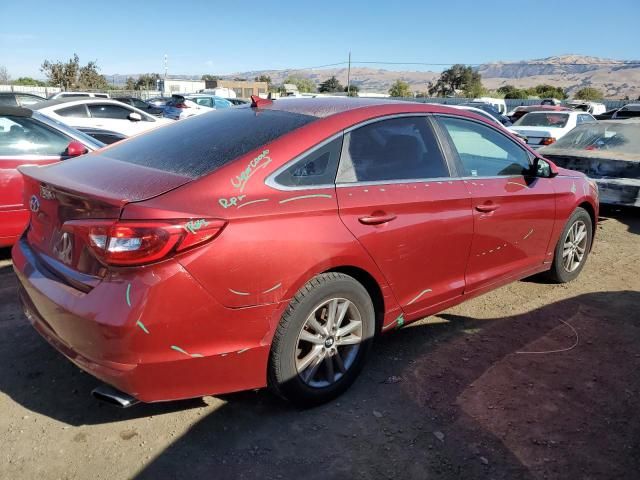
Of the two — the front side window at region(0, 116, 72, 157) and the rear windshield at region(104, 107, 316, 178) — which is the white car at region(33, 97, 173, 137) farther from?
the rear windshield at region(104, 107, 316, 178)

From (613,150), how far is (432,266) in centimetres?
547

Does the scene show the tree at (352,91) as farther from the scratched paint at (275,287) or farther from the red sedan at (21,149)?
the scratched paint at (275,287)

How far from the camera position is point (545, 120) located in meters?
14.0

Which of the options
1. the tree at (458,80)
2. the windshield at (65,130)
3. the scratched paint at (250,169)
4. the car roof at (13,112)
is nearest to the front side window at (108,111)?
the windshield at (65,130)

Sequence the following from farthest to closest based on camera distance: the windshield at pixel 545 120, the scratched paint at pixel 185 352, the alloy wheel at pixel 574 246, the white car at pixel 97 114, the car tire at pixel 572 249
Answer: the windshield at pixel 545 120 < the white car at pixel 97 114 < the alloy wheel at pixel 574 246 < the car tire at pixel 572 249 < the scratched paint at pixel 185 352

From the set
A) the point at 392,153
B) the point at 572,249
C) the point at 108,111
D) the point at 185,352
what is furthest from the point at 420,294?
the point at 108,111

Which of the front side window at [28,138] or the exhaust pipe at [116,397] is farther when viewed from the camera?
the front side window at [28,138]

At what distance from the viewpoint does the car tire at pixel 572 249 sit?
470cm

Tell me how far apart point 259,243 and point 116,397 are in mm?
933

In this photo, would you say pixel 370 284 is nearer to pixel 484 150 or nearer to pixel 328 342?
pixel 328 342

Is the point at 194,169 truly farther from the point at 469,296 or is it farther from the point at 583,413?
the point at 583,413

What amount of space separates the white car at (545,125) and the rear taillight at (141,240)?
1149cm

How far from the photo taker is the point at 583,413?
2.98 meters

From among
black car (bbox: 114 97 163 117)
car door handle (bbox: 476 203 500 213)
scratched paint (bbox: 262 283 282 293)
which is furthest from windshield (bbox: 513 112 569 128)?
black car (bbox: 114 97 163 117)
